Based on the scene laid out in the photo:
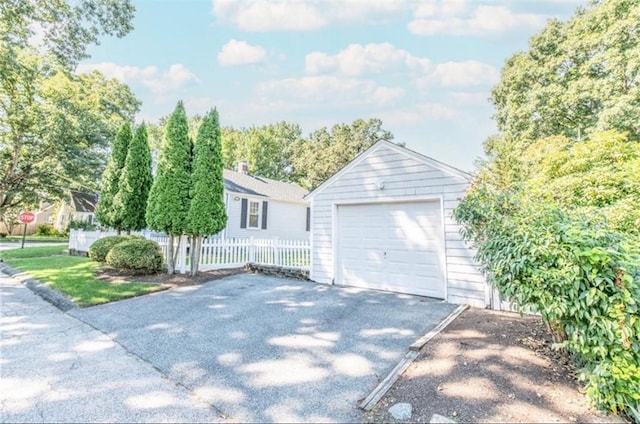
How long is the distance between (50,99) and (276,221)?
43.4 ft

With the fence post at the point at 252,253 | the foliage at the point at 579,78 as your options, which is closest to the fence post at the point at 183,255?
the fence post at the point at 252,253

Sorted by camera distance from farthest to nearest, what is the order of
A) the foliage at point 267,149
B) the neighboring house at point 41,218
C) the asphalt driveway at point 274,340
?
the neighboring house at point 41,218 < the foliage at point 267,149 < the asphalt driveway at point 274,340

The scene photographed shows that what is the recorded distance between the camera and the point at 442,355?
12.0 ft

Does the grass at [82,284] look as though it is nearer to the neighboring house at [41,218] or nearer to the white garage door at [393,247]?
the white garage door at [393,247]

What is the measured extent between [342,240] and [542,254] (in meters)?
5.24

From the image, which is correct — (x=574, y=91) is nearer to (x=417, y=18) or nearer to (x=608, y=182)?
(x=417, y=18)

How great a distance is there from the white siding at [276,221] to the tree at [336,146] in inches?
430

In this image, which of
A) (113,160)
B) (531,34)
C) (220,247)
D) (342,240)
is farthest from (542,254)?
(531,34)

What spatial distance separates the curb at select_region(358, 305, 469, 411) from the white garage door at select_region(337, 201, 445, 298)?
1.60 metres

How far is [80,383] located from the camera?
3.17 metres

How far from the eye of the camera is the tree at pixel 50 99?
462 inches

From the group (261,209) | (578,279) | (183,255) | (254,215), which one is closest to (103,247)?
(183,255)

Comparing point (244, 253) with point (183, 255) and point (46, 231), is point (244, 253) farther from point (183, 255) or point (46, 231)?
point (46, 231)

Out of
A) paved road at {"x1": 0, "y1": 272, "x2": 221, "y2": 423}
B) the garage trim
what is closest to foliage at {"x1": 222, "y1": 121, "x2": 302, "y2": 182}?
the garage trim
